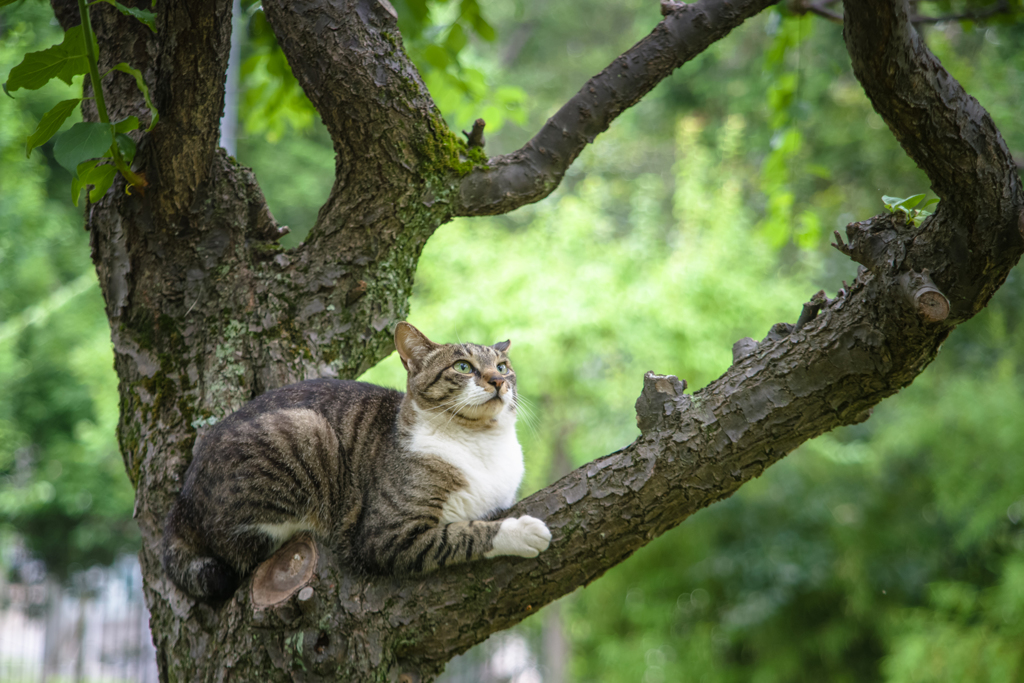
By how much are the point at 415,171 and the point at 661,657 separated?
6.08 m

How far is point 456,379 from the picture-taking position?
7.76 ft

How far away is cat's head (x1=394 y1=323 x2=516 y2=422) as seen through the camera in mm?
2322

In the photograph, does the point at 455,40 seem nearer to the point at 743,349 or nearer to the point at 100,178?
the point at 100,178

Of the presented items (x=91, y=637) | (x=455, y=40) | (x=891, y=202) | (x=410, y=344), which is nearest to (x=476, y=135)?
(x=410, y=344)

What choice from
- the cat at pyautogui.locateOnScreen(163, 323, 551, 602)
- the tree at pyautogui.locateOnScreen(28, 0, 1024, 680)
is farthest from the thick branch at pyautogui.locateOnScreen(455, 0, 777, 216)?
the cat at pyautogui.locateOnScreen(163, 323, 551, 602)

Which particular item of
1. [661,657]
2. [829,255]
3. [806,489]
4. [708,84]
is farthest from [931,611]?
[708,84]

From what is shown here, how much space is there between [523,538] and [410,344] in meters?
0.88

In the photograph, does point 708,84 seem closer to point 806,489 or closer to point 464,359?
point 806,489

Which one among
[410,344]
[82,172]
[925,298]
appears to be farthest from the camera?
[410,344]

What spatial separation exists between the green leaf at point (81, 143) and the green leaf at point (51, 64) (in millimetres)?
119

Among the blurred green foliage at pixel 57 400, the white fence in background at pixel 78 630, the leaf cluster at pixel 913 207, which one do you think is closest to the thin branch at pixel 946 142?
the leaf cluster at pixel 913 207

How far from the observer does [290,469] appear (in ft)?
6.76

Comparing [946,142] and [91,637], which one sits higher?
[91,637]

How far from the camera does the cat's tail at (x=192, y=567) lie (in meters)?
1.92
